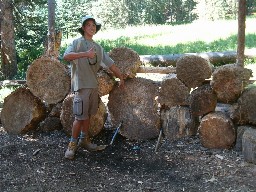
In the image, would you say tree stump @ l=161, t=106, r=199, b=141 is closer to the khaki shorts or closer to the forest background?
the khaki shorts

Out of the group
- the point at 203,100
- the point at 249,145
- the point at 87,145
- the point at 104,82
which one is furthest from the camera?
the point at 104,82

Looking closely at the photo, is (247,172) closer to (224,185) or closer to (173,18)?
(224,185)

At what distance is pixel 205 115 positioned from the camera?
193 inches

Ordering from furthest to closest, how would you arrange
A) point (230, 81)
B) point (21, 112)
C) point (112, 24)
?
point (112, 24) → point (21, 112) → point (230, 81)

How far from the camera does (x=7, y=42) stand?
35.8 ft

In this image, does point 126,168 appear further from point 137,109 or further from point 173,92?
point 173,92

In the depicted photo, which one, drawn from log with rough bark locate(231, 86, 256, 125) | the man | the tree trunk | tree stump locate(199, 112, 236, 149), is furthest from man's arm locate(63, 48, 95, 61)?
the tree trunk

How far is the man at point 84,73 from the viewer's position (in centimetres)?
461

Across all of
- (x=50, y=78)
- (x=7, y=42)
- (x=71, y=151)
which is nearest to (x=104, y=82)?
(x=50, y=78)

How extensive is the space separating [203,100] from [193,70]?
45cm

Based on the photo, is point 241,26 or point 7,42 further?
point 7,42

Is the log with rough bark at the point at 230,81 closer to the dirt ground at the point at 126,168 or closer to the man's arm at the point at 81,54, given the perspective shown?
the dirt ground at the point at 126,168

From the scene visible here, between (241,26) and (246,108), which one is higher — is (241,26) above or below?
above

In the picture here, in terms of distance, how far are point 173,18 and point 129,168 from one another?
146 ft
